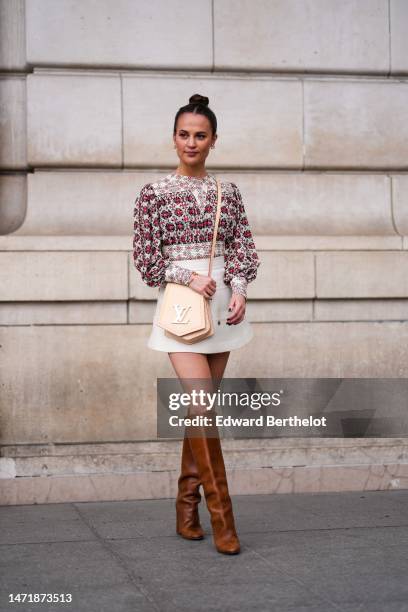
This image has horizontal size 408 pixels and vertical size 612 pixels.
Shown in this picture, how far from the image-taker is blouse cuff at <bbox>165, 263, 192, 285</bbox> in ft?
16.4

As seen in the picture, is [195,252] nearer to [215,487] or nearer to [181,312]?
[181,312]

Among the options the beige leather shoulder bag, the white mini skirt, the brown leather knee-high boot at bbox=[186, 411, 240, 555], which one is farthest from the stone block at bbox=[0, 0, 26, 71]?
the brown leather knee-high boot at bbox=[186, 411, 240, 555]

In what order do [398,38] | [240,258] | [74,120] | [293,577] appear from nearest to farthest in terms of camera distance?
[293,577]
[240,258]
[74,120]
[398,38]

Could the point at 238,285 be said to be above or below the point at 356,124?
below

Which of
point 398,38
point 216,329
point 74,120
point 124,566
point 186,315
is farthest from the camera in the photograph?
point 398,38

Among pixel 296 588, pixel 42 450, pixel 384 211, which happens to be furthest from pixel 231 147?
pixel 296 588

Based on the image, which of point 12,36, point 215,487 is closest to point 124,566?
point 215,487

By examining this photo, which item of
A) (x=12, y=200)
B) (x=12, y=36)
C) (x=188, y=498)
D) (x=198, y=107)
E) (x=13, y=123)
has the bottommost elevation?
(x=188, y=498)

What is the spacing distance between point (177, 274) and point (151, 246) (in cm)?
19

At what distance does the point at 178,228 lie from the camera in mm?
5062

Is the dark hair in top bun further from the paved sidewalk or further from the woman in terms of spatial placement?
the paved sidewalk

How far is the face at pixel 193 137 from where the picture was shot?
16.6 feet

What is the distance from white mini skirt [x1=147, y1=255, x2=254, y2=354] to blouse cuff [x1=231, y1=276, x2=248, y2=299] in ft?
0.20

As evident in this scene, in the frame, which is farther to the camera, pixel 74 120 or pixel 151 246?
pixel 74 120
